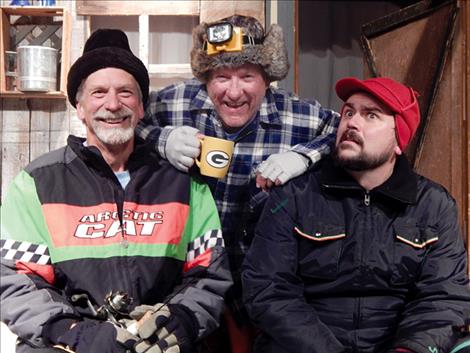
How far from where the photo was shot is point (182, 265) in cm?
188

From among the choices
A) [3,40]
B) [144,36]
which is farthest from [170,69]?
[3,40]

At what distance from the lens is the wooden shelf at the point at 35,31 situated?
99.0 inches

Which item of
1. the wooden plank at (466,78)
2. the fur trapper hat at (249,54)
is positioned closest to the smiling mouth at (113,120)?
→ the fur trapper hat at (249,54)

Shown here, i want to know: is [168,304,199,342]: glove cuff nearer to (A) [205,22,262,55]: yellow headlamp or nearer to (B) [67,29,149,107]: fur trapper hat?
(B) [67,29,149,107]: fur trapper hat

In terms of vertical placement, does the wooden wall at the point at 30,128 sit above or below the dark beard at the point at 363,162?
above

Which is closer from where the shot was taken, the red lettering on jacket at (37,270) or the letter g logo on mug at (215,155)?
the red lettering on jacket at (37,270)

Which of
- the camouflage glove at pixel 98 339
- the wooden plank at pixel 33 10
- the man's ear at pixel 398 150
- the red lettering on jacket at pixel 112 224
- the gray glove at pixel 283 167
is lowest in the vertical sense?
the camouflage glove at pixel 98 339

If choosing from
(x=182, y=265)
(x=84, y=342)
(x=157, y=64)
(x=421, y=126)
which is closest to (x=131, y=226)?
(x=182, y=265)

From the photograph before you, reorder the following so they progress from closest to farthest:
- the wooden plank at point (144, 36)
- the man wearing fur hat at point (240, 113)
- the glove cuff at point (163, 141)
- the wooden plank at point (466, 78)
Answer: the glove cuff at point (163, 141)
the man wearing fur hat at point (240, 113)
the wooden plank at point (466, 78)
the wooden plank at point (144, 36)

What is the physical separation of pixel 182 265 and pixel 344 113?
2.23 ft

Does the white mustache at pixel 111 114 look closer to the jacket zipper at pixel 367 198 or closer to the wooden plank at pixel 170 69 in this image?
the jacket zipper at pixel 367 198

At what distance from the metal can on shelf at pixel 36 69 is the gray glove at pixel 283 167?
3.37 ft

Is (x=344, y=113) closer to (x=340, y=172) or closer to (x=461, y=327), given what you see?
(x=340, y=172)

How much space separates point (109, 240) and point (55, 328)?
Answer: 11.0 inches
